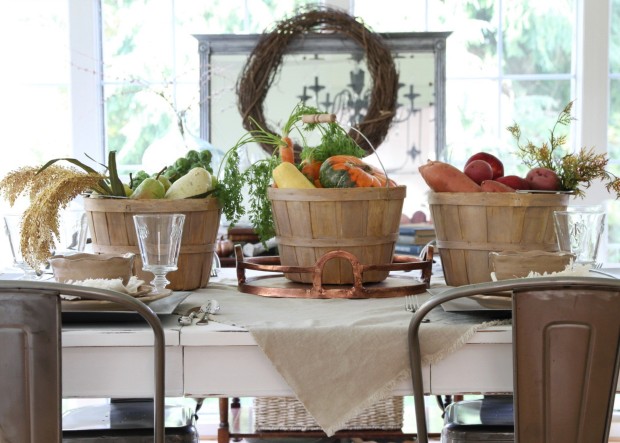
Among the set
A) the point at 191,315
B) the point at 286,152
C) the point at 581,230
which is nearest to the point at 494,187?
the point at 581,230

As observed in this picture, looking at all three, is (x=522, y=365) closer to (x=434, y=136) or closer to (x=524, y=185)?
(x=524, y=185)

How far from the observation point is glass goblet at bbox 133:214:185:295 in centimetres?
142

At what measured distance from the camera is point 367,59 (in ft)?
12.9

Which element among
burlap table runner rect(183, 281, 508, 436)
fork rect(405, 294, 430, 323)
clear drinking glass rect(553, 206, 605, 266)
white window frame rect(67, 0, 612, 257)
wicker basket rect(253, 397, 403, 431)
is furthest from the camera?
white window frame rect(67, 0, 612, 257)

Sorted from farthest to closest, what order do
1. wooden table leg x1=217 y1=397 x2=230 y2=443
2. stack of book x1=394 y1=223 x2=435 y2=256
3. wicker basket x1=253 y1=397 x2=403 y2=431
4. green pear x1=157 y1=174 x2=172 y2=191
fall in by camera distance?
stack of book x1=394 y1=223 x2=435 y2=256
wooden table leg x1=217 y1=397 x2=230 y2=443
wicker basket x1=253 y1=397 x2=403 y2=431
green pear x1=157 y1=174 x2=172 y2=191

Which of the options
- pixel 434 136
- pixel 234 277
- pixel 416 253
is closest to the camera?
pixel 234 277

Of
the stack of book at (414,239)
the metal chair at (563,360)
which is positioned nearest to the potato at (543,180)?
the metal chair at (563,360)

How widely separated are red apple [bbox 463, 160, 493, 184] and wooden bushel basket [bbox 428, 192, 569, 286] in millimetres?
61

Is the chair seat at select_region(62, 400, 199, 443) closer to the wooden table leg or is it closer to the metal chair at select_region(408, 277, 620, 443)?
Result: the metal chair at select_region(408, 277, 620, 443)

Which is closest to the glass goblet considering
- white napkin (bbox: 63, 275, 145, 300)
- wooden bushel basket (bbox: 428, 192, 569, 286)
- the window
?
white napkin (bbox: 63, 275, 145, 300)

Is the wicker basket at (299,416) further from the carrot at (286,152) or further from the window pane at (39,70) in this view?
the window pane at (39,70)

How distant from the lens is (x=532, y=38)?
415 centimetres

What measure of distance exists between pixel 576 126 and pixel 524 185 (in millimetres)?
2713

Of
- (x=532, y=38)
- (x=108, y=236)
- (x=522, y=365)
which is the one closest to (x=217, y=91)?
(x=532, y=38)
